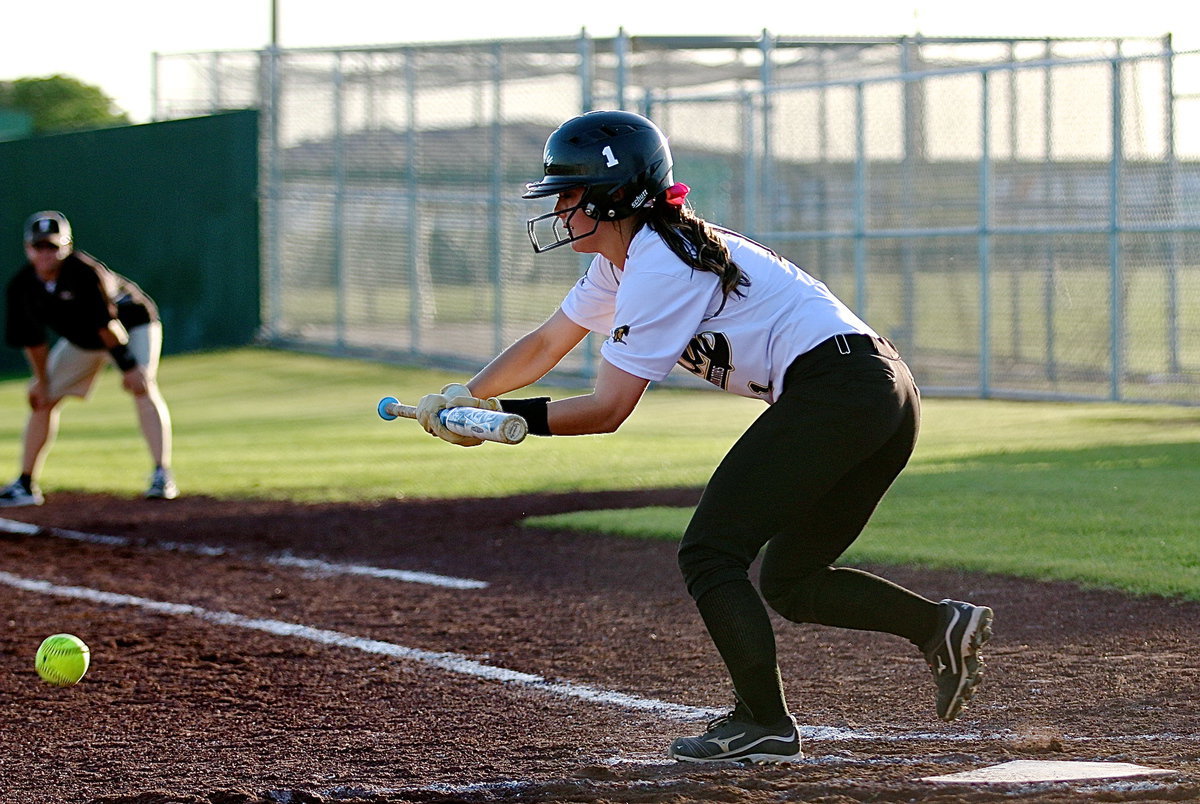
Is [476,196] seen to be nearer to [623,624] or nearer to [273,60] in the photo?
[273,60]

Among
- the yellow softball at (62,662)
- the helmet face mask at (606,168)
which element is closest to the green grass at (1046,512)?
the helmet face mask at (606,168)

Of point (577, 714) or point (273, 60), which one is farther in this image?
point (273, 60)

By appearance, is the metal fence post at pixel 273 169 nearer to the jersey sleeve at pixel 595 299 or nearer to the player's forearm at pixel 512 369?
the player's forearm at pixel 512 369

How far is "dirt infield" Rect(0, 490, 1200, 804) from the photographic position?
4.15 m

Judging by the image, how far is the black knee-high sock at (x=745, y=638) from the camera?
4035 mm

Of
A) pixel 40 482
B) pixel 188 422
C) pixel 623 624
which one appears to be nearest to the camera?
pixel 623 624

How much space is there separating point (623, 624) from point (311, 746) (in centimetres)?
215

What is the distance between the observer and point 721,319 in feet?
13.3

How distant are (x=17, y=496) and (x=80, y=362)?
1.02m

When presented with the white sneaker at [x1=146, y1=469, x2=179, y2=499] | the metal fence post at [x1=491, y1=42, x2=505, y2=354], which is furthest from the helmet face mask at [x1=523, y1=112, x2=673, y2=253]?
the metal fence post at [x1=491, y1=42, x2=505, y2=354]

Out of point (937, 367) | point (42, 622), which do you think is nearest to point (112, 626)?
point (42, 622)

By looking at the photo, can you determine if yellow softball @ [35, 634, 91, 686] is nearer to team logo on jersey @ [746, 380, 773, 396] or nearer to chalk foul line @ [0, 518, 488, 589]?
chalk foul line @ [0, 518, 488, 589]

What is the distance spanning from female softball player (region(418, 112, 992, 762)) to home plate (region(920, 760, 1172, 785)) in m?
0.35

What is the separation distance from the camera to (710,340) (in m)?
4.07
